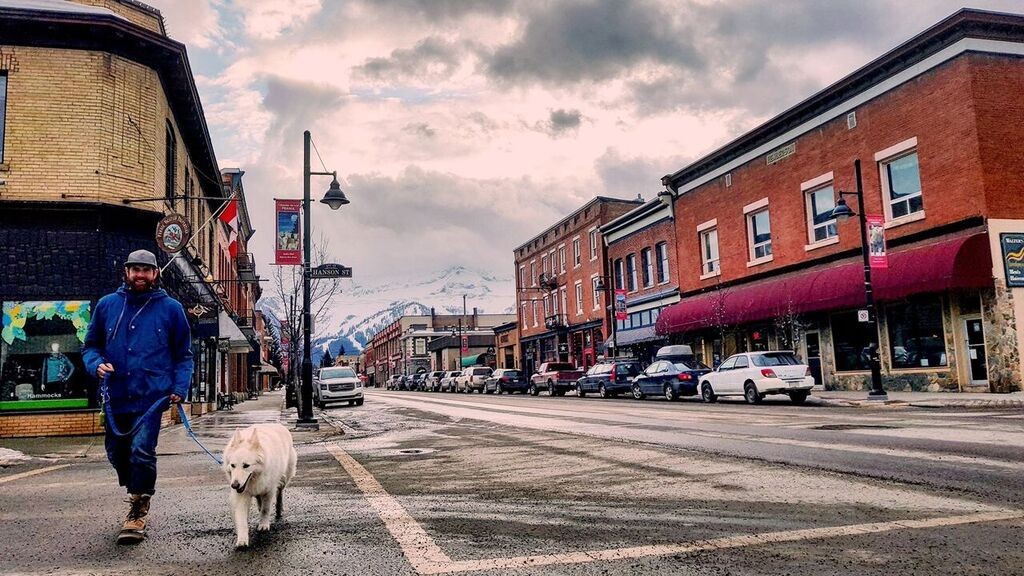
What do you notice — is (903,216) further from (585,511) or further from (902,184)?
(585,511)

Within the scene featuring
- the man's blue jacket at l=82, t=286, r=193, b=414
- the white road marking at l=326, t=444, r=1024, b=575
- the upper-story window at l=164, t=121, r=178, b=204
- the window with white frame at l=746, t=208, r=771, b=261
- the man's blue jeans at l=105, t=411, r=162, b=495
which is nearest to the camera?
the white road marking at l=326, t=444, r=1024, b=575

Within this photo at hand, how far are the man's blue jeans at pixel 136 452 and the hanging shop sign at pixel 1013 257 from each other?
22.1 metres

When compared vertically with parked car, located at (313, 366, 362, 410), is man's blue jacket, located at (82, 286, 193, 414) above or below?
above

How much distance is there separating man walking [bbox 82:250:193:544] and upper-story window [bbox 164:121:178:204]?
15.0 m

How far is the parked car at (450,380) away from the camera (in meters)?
53.4

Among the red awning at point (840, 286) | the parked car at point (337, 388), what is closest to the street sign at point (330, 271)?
the parked car at point (337, 388)

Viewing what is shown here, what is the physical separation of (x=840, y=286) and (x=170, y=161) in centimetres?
2073

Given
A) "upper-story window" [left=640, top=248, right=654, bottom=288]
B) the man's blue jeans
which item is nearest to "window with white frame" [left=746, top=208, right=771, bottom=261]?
"upper-story window" [left=640, top=248, right=654, bottom=288]

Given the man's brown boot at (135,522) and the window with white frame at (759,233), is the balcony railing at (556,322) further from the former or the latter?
the man's brown boot at (135,522)

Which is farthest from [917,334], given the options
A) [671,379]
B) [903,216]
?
[671,379]

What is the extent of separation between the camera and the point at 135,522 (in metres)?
5.08

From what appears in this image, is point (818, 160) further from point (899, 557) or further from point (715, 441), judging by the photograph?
point (899, 557)

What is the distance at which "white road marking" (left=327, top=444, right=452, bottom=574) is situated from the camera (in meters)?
4.21

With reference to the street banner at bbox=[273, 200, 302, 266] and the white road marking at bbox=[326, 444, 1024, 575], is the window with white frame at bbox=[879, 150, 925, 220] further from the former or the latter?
the white road marking at bbox=[326, 444, 1024, 575]
